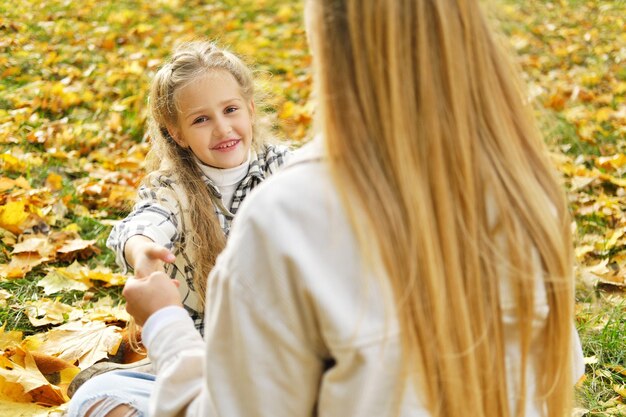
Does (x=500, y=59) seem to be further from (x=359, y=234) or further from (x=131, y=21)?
(x=131, y=21)

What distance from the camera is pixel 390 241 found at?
3.64 ft

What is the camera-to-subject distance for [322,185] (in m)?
1.10

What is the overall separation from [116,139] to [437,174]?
141 inches

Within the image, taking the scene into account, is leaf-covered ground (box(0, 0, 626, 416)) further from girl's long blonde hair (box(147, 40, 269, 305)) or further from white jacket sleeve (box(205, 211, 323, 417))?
white jacket sleeve (box(205, 211, 323, 417))

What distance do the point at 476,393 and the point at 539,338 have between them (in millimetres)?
172

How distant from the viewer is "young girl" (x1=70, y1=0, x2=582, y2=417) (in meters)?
1.09

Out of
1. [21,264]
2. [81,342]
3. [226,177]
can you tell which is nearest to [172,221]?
[226,177]

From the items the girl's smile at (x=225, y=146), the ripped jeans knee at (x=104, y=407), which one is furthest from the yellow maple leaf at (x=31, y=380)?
the girl's smile at (x=225, y=146)

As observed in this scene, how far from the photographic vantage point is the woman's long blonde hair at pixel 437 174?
1.11 m

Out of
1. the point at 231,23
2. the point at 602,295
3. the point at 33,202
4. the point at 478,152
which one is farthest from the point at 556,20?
the point at 478,152

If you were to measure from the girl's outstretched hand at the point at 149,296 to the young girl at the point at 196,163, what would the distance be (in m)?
0.66

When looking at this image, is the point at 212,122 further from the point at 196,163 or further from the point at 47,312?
the point at 47,312

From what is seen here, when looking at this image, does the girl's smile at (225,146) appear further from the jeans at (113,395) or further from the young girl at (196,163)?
the jeans at (113,395)

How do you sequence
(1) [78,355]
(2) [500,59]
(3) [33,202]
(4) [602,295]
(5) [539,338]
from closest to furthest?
(2) [500,59] → (5) [539,338] → (1) [78,355] → (4) [602,295] → (3) [33,202]
